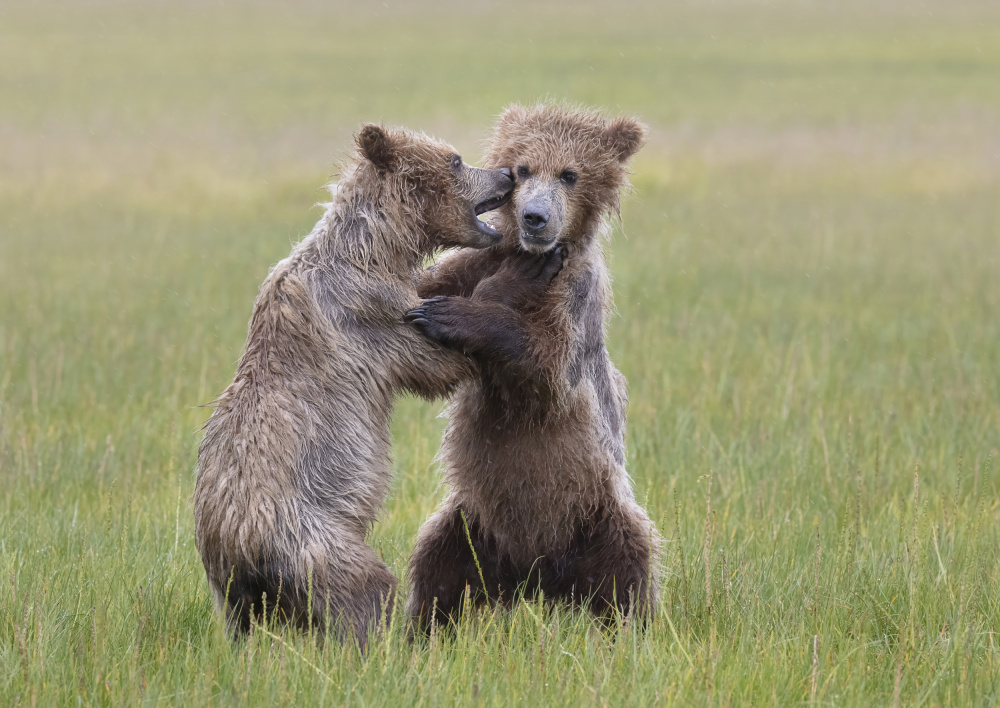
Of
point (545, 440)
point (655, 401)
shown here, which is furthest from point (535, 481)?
point (655, 401)

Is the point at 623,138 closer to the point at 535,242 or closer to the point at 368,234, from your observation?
the point at 535,242

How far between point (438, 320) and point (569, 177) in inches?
44.9

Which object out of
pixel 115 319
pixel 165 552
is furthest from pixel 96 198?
pixel 165 552

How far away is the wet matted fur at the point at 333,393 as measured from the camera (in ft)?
13.4

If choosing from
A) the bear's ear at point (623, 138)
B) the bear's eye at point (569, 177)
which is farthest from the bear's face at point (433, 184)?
the bear's ear at point (623, 138)

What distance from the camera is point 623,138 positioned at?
5.48m

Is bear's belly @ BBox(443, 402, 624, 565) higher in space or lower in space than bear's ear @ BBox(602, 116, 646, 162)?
lower

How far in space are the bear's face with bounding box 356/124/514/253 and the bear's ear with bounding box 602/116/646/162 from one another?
2.60 feet

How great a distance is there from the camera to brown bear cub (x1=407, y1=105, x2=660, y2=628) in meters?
4.96

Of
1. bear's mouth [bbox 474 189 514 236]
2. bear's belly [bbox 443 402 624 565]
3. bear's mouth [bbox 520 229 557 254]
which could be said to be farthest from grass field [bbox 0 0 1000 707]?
bear's mouth [bbox 520 229 557 254]

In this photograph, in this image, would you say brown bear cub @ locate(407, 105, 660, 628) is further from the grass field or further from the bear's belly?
the grass field

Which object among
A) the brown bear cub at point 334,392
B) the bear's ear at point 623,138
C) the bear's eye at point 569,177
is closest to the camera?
the brown bear cub at point 334,392

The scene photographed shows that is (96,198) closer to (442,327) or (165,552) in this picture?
(165,552)

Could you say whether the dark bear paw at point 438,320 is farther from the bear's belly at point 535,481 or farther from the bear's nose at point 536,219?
the bear's belly at point 535,481
